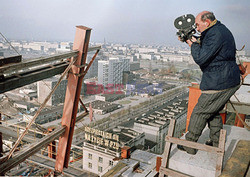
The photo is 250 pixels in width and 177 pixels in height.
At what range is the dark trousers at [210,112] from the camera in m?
2.07

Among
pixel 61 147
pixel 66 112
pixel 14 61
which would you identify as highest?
pixel 14 61

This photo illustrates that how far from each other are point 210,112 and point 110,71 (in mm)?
33780

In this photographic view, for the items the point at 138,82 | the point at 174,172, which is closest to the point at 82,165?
the point at 174,172

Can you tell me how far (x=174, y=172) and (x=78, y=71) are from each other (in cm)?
154

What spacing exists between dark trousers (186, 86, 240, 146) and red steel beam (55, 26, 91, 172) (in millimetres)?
1412

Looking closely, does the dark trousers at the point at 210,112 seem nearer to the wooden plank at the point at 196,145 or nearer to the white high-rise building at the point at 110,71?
the wooden plank at the point at 196,145

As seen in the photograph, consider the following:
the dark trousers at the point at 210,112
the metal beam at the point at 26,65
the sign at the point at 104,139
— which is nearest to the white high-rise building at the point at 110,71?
the sign at the point at 104,139

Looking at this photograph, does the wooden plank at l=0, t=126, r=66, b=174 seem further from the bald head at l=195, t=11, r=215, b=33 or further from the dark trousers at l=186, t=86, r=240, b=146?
the bald head at l=195, t=11, r=215, b=33

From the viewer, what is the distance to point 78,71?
274 cm

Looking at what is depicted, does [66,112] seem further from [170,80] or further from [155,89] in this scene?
[170,80]

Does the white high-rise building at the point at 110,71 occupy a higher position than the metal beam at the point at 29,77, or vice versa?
the metal beam at the point at 29,77

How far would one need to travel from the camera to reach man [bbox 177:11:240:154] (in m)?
1.94

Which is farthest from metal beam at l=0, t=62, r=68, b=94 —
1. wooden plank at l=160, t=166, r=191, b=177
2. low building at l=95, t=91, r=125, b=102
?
low building at l=95, t=91, r=125, b=102

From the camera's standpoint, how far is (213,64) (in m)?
2.00
